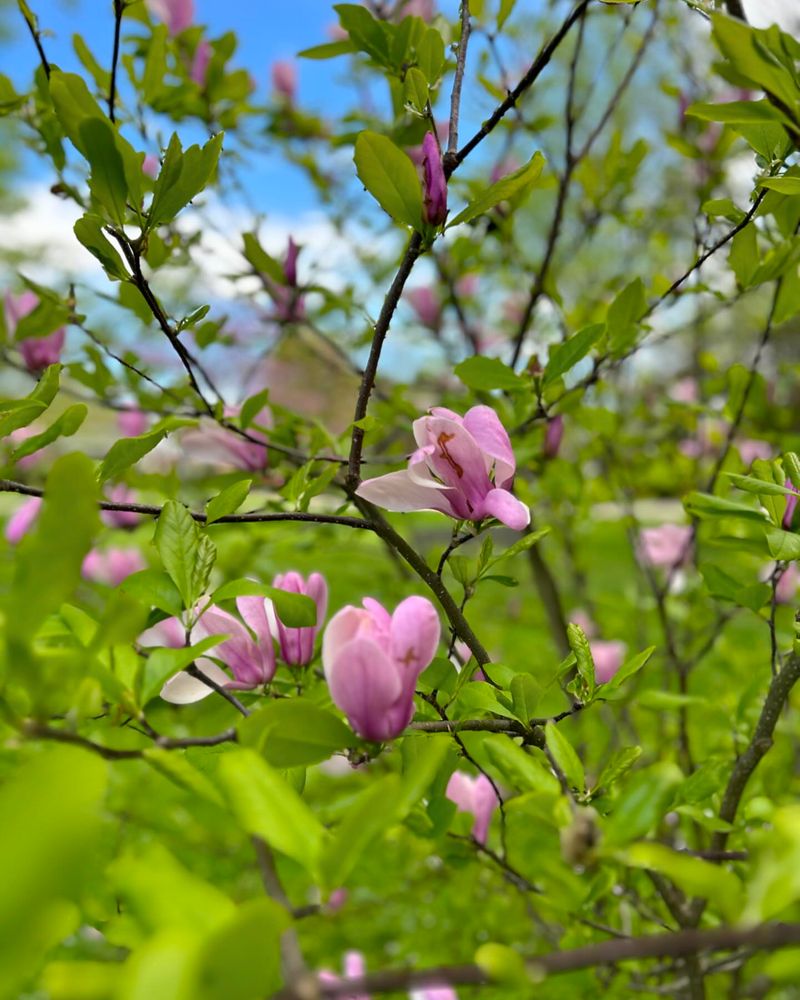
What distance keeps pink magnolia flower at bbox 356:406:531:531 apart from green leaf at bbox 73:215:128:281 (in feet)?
0.61

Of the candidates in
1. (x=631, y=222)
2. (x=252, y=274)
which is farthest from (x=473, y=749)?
(x=631, y=222)

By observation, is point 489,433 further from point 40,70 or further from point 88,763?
point 40,70

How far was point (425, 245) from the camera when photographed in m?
0.44

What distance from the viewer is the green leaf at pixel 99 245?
428 millimetres

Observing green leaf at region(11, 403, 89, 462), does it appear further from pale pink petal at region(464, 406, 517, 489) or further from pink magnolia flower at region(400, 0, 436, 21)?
pink magnolia flower at region(400, 0, 436, 21)

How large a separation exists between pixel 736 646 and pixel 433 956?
1.11 metres

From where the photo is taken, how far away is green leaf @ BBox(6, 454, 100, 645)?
0.24 m

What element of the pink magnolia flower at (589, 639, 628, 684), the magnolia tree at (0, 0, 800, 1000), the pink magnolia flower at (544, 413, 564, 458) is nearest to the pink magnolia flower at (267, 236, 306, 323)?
the magnolia tree at (0, 0, 800, 1000)

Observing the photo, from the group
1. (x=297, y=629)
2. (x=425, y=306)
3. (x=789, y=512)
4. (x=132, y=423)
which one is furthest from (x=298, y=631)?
(x=425, y=306)

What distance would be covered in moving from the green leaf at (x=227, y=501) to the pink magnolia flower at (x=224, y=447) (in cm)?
27

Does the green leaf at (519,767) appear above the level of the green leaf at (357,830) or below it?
above

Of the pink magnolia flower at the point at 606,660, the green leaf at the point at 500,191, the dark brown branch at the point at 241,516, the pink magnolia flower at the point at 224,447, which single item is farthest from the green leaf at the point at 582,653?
the pink magnolia flower at the point at 606,660

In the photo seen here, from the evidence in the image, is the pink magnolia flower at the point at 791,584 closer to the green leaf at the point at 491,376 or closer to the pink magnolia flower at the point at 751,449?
the pink magnolia flower at the point at 751,449

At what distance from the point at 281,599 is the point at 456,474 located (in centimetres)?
12
